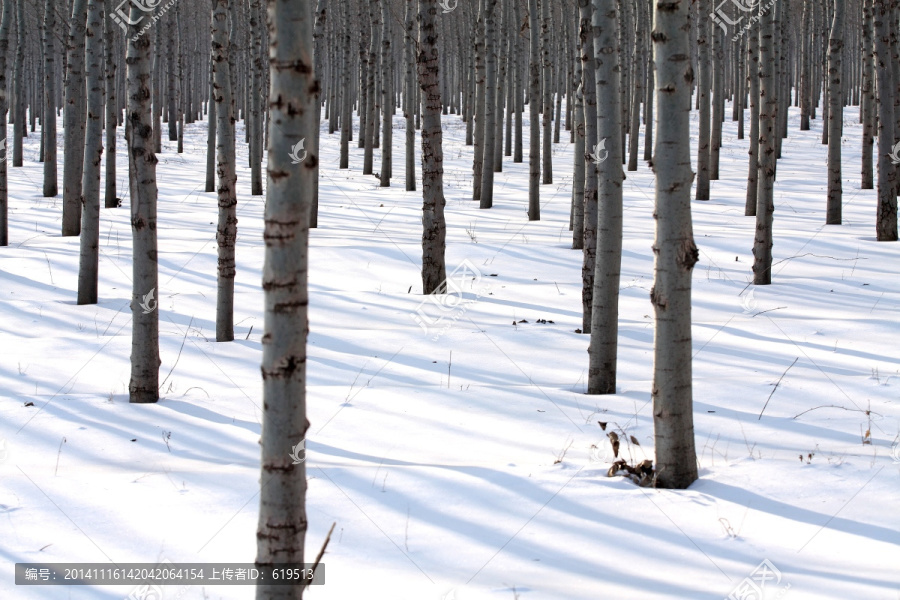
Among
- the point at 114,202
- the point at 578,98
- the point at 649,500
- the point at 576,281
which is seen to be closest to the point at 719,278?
the point at 576,281

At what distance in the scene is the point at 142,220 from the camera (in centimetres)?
596

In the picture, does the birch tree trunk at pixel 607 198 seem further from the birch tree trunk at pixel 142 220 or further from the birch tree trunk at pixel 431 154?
the birch tree trunk at pixel 142 220

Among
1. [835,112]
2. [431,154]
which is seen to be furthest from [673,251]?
[835,112]

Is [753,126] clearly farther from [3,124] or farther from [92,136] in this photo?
[3,124]

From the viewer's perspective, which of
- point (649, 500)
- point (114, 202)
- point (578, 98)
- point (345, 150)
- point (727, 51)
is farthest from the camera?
point (727, 51)

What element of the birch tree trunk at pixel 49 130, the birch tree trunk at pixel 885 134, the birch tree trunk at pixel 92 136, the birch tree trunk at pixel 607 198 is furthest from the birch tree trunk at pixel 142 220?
the birch tree trunk at pixel 49 130

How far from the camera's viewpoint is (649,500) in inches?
166

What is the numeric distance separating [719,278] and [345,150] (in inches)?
600

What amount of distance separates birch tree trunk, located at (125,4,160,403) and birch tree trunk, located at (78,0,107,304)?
289 cm

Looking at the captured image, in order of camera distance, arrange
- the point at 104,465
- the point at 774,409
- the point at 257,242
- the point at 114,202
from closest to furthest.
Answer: the point at 104,465, the point at 774,409, the point at 257,242, the point at 114,202

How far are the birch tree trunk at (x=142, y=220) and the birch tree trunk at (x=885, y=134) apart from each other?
1009cm

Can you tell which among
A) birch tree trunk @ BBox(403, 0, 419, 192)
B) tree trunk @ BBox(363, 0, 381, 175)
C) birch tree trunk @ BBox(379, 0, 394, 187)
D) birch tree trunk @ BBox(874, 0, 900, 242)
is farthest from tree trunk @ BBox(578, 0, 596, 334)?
tree trunk @ BBox(363, 0, 381, 175)

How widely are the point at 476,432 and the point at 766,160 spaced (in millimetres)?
6097

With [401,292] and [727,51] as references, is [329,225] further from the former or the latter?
[727,51]
